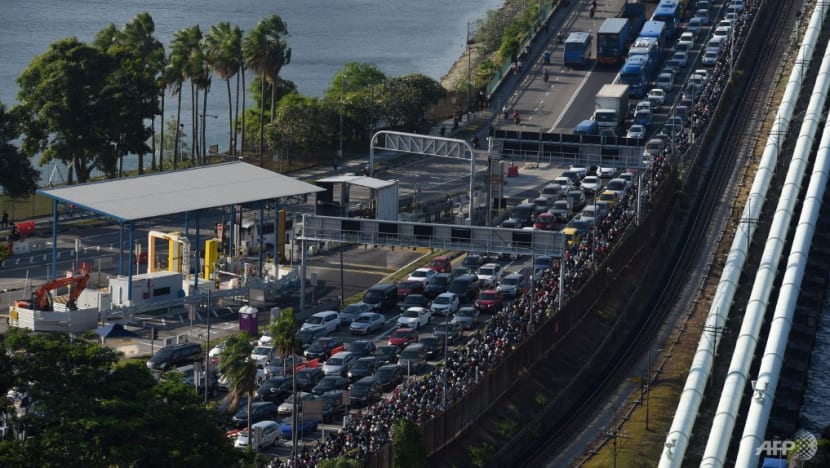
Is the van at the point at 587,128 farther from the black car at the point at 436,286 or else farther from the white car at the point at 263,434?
the white car at the point at 263,434

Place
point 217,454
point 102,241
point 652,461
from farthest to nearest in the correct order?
point 102,241, point 652,461, point 217,454

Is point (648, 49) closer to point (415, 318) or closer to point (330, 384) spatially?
point (415, 318)

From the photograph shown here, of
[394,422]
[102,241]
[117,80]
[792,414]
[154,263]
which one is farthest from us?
[117,80]

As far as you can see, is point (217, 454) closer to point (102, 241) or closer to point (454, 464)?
point (454, 464)

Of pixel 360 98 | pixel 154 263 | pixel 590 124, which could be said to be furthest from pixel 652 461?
pixel 360 98

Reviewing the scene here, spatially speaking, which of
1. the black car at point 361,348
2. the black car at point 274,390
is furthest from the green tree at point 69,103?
the black car at point 274,390

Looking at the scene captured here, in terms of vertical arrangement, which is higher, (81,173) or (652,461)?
(81,173)

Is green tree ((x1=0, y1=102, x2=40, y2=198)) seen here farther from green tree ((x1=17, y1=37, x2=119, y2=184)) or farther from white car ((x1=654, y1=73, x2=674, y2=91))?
white car ((x1=654, y1=73, x2=674, y2=91))

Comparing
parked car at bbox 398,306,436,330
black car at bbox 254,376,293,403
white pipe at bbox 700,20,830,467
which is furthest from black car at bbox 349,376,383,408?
white pipe at bbox 700,20,830,467

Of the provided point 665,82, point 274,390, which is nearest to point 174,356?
point 274,390
